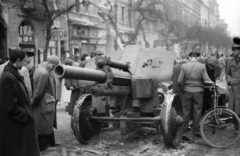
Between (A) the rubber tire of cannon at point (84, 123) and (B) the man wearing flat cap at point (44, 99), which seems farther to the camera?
(A) the rubber tire of cannon at point (84, 123)

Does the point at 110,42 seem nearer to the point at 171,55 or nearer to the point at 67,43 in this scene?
the point at 67,43

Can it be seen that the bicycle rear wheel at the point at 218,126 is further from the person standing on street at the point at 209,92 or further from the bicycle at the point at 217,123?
the person standing on street at the point at 209,92

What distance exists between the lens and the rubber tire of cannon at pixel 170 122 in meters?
6.30

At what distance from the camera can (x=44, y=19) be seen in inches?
885

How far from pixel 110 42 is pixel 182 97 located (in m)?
27.1

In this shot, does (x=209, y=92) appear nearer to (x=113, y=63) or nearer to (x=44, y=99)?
(x=113, y=63)

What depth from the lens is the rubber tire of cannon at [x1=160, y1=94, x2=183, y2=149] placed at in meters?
6.30

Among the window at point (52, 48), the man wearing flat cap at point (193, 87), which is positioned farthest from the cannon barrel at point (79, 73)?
the window at point (52, 48)

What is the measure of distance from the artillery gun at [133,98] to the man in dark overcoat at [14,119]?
80.8 inches

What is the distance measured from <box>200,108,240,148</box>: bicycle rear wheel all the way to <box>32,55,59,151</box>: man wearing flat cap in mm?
2816

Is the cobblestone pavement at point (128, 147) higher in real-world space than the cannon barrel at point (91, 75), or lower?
lower

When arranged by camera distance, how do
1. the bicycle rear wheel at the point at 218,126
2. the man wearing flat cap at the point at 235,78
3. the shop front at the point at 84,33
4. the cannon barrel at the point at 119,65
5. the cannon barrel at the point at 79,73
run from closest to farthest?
1. the cannon barrel at the point at 79,73
2. the cannon barrel at the point at 119,65
3. the bicycle rear wheel at the point at 218,126
4. the man wearing flat cap at the point at 235,78
5. the shop front at the point at 84,33

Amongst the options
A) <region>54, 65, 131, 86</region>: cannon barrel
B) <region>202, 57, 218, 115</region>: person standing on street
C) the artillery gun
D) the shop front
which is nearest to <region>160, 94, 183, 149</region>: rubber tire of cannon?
the artillery gun

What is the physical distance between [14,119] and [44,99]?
94.2 inches
